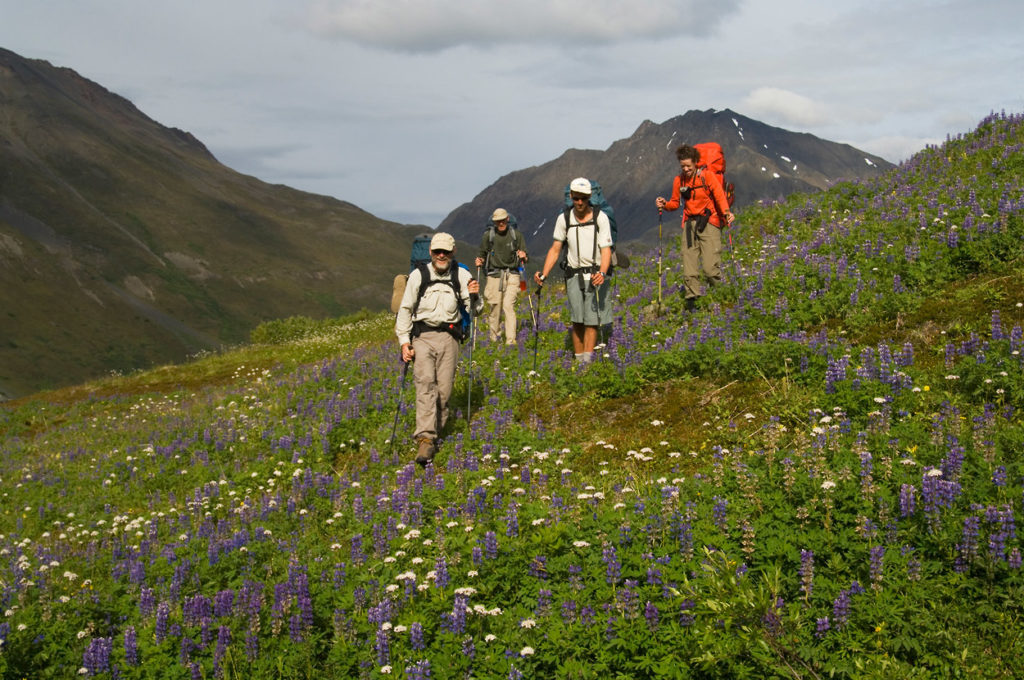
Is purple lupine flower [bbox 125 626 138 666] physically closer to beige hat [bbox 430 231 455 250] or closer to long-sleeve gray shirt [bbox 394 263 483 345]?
long-sleeve gray shirt [bbox 394 263 483 345]

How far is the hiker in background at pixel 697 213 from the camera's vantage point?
14555 mm

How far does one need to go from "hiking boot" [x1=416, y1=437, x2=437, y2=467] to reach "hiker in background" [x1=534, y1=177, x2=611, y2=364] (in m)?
3.48

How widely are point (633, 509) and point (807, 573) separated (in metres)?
2.10

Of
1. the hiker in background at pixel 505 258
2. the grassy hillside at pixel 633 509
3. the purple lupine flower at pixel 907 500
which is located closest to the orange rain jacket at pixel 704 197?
the grassy hillside at pixel 633 509

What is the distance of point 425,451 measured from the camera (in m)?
11.3

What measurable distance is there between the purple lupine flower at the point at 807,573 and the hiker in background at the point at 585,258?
7619 millimetres

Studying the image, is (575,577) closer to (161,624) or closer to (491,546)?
(491,546)

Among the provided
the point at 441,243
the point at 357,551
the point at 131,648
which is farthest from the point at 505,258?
the point at 131,648

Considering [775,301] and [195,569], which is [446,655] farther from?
[775,301]

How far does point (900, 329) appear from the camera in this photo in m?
11.2

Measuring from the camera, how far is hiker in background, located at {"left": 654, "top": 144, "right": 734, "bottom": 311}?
47.8 ft

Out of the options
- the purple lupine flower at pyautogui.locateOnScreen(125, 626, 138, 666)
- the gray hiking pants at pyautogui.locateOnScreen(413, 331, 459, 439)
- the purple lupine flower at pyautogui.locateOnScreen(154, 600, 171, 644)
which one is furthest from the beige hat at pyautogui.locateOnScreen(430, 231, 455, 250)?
the purple lupine flower at pyautogui.locateOnScreen(125, 626, 138, 666)

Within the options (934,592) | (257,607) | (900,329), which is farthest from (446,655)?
(900,329)

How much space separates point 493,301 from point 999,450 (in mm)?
12531
